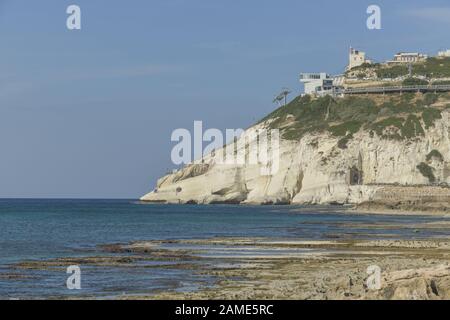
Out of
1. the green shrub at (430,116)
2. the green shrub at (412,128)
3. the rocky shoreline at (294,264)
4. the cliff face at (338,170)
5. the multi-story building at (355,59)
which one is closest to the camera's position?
the rocky shoreline at (294,264)

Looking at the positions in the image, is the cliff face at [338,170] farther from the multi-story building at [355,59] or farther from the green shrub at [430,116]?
the multi-story building at [355,59]

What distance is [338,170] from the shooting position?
5002 inches

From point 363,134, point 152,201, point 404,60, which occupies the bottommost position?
point 152,201

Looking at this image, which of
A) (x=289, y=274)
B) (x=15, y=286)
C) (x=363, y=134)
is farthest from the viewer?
(x=363, y=134)

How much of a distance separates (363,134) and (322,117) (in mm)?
20502

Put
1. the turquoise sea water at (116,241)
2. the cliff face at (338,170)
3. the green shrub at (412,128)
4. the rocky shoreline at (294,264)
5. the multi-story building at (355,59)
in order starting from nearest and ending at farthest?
1. the rocky shoreline at (294,264)
2. the turquoise sea water at (116,241)
3. the cliff face at (338,170)
4. the green shrub at (412,128)
5. the multi-story building at (355,59)

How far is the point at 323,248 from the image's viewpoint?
47406mm

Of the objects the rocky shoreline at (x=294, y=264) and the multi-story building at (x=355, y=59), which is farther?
the multi-story building at (x=355, y=59)

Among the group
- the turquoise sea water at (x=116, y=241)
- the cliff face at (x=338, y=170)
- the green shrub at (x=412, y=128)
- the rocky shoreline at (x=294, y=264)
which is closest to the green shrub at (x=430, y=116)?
the cliff face at (x=338, y=170)

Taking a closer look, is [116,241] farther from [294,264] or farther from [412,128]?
[412,128]

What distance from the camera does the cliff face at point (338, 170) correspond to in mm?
122625

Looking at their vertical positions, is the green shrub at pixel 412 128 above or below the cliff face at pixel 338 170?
above

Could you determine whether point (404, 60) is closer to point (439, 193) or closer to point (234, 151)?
point (234, 151)
